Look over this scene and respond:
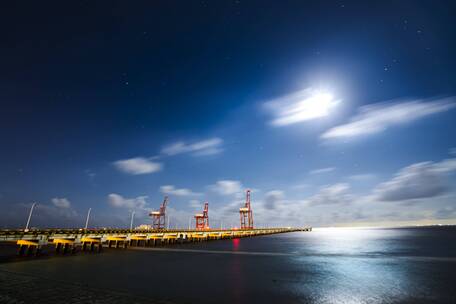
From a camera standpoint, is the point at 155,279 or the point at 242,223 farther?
the point at 242,223

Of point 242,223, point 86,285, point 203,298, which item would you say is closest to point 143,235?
point 86,285

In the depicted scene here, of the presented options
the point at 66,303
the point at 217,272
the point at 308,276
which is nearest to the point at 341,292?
the point at 308,276

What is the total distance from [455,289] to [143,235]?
2193 inches

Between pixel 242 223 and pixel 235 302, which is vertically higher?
pixel 242 223

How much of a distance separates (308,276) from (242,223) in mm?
173588

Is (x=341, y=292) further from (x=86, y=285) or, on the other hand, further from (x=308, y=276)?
(x=86, y=285)

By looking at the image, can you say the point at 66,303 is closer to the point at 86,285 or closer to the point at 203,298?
the point at 86,285

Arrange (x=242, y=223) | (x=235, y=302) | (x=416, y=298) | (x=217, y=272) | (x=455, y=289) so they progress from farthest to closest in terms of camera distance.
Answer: (x=242, y=223) < (x=217, y=272) < (x=455, y=289) < (x=416, y=298) < (x=235, y=302)

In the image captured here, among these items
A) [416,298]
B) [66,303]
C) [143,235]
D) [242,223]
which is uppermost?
[242,223]

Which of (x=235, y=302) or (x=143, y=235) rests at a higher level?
(x=143, y=235)

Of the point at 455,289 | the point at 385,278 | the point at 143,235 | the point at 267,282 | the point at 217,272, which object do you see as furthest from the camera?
the point at 143,235

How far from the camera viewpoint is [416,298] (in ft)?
57.7

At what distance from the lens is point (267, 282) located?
71.0 feet

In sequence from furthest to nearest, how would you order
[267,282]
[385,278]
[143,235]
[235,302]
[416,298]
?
1. [143,235]
2. [385,278]
3. [267,282]
4. [416,298]
5. [235,302]
